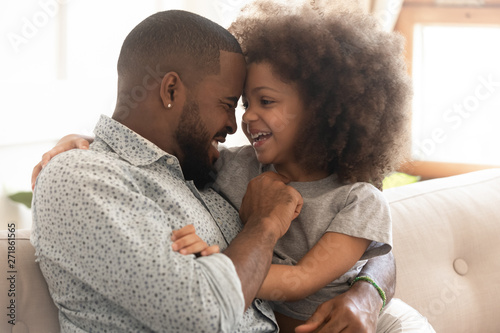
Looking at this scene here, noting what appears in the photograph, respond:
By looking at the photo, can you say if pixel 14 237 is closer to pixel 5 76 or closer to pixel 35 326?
pixel 35 326

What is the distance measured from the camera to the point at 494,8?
12.4 ft

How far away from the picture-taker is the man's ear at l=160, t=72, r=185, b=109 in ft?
5.03

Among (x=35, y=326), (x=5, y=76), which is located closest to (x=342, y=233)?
(x=35, y=326)

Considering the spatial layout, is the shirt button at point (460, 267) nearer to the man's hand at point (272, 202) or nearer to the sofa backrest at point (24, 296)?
the man's hand at point (272, 202)

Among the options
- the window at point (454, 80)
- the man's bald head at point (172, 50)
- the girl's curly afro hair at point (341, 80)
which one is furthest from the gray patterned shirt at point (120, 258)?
the window at point (454, 80)

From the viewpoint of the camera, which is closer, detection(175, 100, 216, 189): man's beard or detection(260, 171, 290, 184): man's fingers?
detection(175, 100, 216, 189): man's beard

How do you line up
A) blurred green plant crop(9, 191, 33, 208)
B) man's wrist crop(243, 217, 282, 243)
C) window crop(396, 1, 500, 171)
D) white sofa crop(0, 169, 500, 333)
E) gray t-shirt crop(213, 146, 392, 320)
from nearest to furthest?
man's wrist crop(243, 217, 282, 243) → gray t-shirt crop(213, 146, 392, 320) → white sofa crop(0, 169, 500, 333) → blurred green plant crop(9, 191, 33, 208) → window crop(396, 1, 500, 171)

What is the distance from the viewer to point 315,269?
5.03 ft

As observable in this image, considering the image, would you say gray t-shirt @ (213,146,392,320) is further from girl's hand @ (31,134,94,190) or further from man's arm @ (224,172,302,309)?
girl's hand @ (31,134,94,190)

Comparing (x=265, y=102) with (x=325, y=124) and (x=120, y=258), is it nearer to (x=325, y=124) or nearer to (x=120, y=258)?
(x=325, y=124)

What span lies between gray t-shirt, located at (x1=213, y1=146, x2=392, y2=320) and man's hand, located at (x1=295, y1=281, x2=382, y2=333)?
3.8 inches

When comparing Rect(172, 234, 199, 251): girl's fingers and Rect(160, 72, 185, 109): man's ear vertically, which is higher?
Rect(160, 72, 185, 109): man's ear

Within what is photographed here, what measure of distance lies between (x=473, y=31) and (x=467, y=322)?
7.35 ft

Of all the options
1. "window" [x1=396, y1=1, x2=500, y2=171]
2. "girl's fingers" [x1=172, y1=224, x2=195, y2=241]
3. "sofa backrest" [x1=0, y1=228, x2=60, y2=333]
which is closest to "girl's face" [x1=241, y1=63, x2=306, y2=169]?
"girl's fingers" [x1=172, y1=224, x2=195, y2=241]
